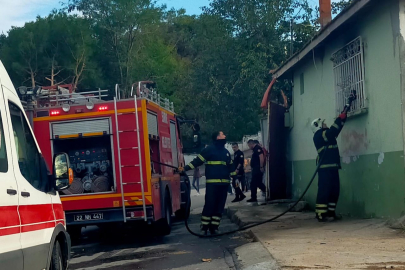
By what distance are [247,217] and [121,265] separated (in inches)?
181

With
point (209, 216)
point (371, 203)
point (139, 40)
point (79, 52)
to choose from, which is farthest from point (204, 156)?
point (139, 40)

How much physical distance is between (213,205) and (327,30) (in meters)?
3.76

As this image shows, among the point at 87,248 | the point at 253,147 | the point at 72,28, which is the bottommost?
the point at 87,248

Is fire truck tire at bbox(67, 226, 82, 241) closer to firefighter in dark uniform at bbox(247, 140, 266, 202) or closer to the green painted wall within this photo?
the green painted wall

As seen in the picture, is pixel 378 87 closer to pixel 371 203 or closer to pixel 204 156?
pixel 371 203

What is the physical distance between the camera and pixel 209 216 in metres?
11.0

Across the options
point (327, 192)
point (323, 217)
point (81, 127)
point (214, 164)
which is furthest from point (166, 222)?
point (327, 192)

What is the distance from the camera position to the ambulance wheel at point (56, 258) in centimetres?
595

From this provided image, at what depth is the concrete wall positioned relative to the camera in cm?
895

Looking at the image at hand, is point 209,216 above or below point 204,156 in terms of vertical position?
below

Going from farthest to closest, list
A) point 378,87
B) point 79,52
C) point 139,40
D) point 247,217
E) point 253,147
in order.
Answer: point 139,40
point 79,52
point 253,147
point 247,217
point 378,87

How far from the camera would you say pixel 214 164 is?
11102 mm

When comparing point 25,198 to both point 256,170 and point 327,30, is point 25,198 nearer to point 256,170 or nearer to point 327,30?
point 327,30

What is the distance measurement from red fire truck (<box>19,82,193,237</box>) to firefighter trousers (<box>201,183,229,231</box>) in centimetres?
81
